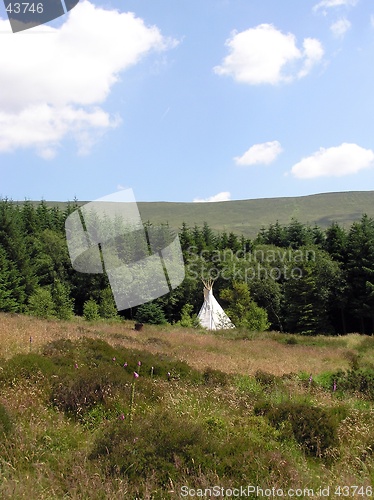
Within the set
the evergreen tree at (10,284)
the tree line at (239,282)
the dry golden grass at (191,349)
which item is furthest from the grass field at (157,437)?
the evergreen tree at (10,284)

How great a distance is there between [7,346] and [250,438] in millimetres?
5881

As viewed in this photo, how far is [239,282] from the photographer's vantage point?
5038 centimetres

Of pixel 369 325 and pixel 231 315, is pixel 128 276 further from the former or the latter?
pixel 369 325

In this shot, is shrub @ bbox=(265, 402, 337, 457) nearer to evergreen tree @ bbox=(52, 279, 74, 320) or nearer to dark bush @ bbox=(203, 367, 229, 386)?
dark bush @ bbox=(203, 367, 229, 386)

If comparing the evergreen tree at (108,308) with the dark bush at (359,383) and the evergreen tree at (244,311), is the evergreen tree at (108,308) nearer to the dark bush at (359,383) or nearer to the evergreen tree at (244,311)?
the evergreen tree at (244,311)

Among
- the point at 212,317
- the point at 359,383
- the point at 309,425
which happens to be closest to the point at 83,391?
the point at 309,425

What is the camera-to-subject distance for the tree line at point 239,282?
4172cm

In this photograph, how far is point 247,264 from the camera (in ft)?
181

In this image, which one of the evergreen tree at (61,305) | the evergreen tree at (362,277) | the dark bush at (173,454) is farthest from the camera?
the evergreen tree at (362,277)

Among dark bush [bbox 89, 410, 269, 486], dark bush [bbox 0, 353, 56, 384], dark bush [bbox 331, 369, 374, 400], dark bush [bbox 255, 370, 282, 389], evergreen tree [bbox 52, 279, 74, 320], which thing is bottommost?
evergreen tree [bbox 52, 279, 74, 320]

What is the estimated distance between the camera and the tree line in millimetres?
41719

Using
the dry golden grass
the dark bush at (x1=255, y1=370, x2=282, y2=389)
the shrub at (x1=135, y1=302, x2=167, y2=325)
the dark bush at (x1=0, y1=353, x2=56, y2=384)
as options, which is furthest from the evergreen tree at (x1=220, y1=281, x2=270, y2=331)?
the dark bush at (x1=0, y1=353, x2=56, y2=384)

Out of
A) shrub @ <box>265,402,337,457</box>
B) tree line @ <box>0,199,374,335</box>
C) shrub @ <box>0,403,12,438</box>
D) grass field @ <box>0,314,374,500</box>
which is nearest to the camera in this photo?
grass field @ <box>0,314,374,500</box>

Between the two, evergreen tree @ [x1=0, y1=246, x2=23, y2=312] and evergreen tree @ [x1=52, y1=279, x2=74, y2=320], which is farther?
evergreen tree @ [x1=0, y1=246, x2=23, y2=312]
